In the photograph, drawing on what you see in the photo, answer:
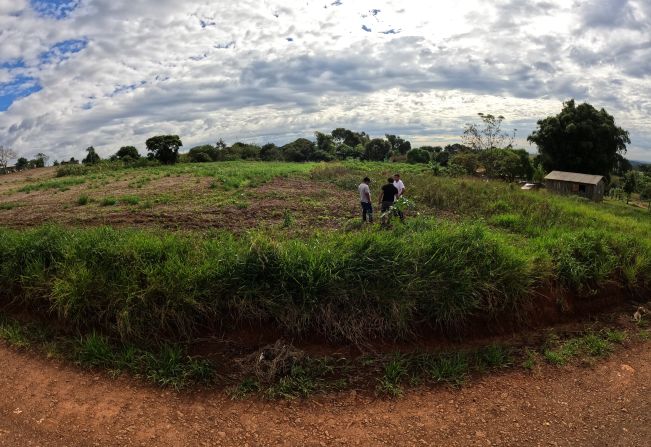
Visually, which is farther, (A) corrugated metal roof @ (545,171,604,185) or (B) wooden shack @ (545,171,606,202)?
(A) corrugated metal roof @ (545,171,604,185)

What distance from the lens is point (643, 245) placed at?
7.96 m

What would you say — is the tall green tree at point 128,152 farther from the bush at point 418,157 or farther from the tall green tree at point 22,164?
the bush at point 418,157

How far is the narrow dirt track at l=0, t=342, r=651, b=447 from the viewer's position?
3848 millimetres

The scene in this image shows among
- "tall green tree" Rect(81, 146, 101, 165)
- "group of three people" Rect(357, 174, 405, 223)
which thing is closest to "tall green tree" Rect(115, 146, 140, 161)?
"tall green tree" Rect(81, 146, 101, 165)

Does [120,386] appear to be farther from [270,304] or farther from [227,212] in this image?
[227,212]

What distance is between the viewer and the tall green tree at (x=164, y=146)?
137 ft

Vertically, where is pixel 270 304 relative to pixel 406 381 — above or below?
above

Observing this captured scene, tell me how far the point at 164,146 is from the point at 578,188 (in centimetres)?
3650

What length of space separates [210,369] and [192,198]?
1145 cm

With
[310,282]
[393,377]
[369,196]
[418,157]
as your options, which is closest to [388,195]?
[369,196]

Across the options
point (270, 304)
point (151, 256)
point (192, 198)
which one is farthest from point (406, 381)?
point (192, 198)

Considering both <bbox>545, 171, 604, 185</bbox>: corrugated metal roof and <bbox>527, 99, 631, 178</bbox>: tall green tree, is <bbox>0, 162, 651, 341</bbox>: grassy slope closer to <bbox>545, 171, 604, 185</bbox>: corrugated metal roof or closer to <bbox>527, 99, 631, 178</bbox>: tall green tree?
<bbox>545, 171, 604, 185</bbox>: corrugated metal roof

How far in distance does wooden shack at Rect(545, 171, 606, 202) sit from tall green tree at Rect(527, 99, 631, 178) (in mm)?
2279

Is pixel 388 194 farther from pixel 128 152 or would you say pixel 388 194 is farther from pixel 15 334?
pixel 128 152
